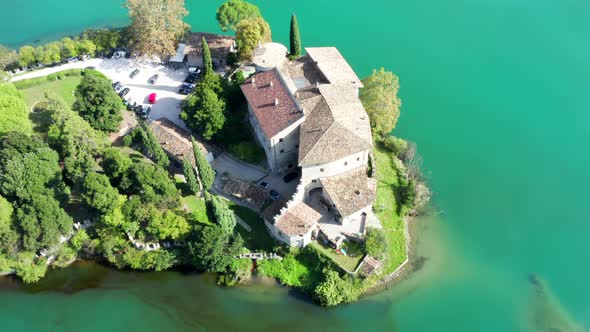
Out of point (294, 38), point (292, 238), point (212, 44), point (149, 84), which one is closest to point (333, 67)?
point (294, 38)

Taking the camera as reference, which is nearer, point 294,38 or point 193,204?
point 193,204

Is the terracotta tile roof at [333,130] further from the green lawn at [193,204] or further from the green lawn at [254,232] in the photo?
the green lawn at [193,204]

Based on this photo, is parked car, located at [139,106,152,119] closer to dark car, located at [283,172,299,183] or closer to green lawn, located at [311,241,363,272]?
dark car, located at [283,172,299,183]

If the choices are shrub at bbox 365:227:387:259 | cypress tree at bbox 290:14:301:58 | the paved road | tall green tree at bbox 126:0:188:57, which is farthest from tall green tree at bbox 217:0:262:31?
shrub at bbox 365:227:387:259

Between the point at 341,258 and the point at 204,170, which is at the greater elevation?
the point at 204,170

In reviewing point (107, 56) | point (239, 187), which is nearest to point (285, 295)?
point (239, 187)

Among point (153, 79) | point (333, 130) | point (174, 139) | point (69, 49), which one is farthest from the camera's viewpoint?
point (69, 49)

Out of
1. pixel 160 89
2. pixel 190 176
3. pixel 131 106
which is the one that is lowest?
pixel 190 176

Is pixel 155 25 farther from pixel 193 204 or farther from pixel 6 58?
pixel 193 204
